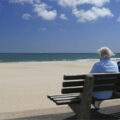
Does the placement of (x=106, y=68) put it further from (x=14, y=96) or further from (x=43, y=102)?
(x=14, y=96)

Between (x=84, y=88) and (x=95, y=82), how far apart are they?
201mm

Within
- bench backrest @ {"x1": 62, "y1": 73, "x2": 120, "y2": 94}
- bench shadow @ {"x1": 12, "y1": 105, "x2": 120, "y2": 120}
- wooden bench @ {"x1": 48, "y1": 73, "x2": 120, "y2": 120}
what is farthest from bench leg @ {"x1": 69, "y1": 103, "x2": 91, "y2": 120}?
bench shadow @ {"x1": 12, "y1": 105, "x2": 120, "y2": 120}

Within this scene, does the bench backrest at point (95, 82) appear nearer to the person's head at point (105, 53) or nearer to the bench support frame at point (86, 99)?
the bench support frame at point (86, 99)

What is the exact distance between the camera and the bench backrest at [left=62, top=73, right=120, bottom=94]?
4.19 meters

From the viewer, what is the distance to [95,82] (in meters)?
4.28

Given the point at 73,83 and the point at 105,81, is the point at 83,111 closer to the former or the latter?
the point at 73,83

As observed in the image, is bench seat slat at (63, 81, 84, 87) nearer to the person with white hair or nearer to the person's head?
the person with white hair

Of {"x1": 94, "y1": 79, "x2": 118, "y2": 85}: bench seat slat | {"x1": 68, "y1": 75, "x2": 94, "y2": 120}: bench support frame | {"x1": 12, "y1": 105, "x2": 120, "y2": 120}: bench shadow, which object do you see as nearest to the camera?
{"x1": 68, "y1": 75, "x2": 94, "y2": 120}: bench support frame

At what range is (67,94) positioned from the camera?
15.4 ft

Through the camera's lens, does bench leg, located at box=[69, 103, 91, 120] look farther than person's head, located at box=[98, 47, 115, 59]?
No

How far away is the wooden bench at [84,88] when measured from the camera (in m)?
4.18

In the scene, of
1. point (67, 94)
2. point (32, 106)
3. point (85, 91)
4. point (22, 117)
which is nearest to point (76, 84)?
point (85, 91)

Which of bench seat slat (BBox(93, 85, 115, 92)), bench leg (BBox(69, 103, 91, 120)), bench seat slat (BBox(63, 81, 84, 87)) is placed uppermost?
bench seat slat (BBox(63, 81, 84, 87))

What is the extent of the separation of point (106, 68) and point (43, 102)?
115 inches
